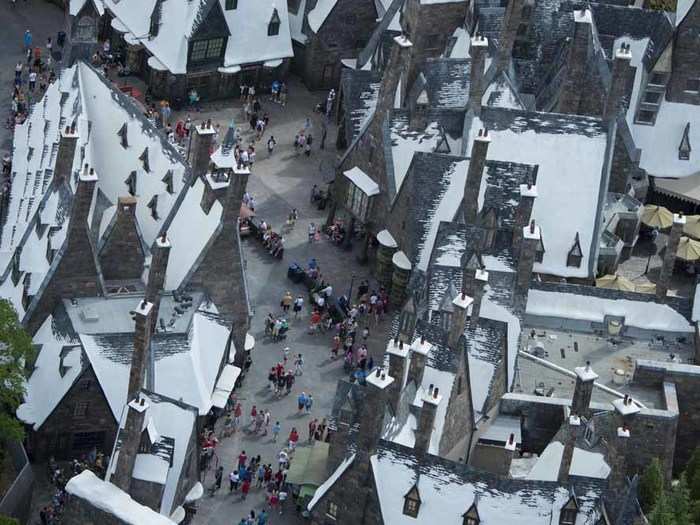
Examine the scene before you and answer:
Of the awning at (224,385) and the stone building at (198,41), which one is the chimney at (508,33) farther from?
the awning at (224,385)

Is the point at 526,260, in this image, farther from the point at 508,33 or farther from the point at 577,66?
the point at 508,33

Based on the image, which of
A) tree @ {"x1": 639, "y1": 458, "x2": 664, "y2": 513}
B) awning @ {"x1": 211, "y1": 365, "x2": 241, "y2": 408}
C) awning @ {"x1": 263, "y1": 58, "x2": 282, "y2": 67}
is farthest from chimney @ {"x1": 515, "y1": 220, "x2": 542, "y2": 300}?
awning @ {"x1": 263, "y1": 58, "x2": 282, "y2": 67}

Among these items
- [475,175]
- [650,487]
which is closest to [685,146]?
[475,175]

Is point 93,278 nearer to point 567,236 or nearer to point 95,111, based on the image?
point 95,111

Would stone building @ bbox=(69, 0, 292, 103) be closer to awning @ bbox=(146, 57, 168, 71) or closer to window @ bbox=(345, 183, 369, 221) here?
awning @ bbox=(146, 57, 168, 71)

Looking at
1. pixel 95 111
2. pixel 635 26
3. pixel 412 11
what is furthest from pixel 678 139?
pixel 95 111
